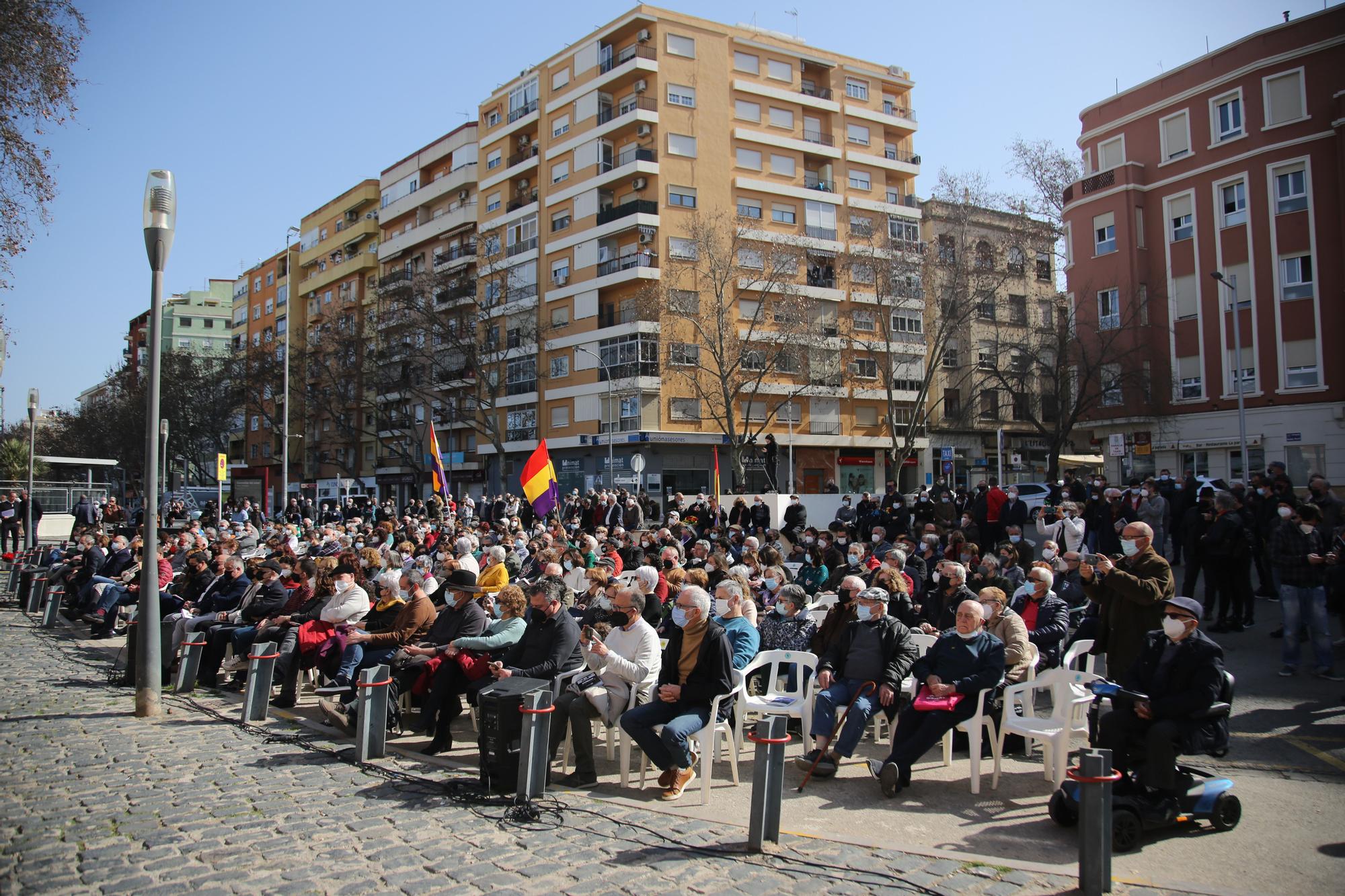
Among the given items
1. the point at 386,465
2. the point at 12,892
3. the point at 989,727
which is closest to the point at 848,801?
the point at 989,727

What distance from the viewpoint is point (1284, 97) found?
3438 centimetres

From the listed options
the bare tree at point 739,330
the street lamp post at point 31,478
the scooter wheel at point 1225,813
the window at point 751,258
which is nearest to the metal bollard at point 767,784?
the scooter wheel at point 1225,813

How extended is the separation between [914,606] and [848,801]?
13.0ft

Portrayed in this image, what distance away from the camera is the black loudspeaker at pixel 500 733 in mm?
6484

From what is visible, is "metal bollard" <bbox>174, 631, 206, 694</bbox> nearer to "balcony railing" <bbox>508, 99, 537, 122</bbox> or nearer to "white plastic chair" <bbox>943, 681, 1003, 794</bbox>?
"white plastic chair" <bbox>943, 681, 1003, 794</bbox>

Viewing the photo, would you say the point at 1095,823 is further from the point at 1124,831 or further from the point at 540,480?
the point at 540,480

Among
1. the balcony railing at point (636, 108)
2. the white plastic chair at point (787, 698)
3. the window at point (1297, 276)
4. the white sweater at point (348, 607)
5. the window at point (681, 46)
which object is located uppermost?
the window at point (681, 46)

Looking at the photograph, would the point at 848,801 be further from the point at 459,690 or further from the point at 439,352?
the point at 439,352

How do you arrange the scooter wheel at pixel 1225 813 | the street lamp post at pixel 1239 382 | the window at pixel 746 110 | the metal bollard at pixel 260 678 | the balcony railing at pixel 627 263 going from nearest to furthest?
the scooter wheel at pixel 1225 813 < the metal bollard at pixel 260 678 < the street lamp post at pixel 1239 382 < the balcony railing at pixel 627 263 < the window at pixel 746 110

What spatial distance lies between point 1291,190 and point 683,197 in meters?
26.5

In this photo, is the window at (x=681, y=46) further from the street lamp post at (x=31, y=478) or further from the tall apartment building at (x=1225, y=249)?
the street lamp post at (x=31, y=478)

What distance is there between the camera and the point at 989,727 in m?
6.80

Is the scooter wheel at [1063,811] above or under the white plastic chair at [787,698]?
under

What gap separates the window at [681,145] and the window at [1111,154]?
19.8m
